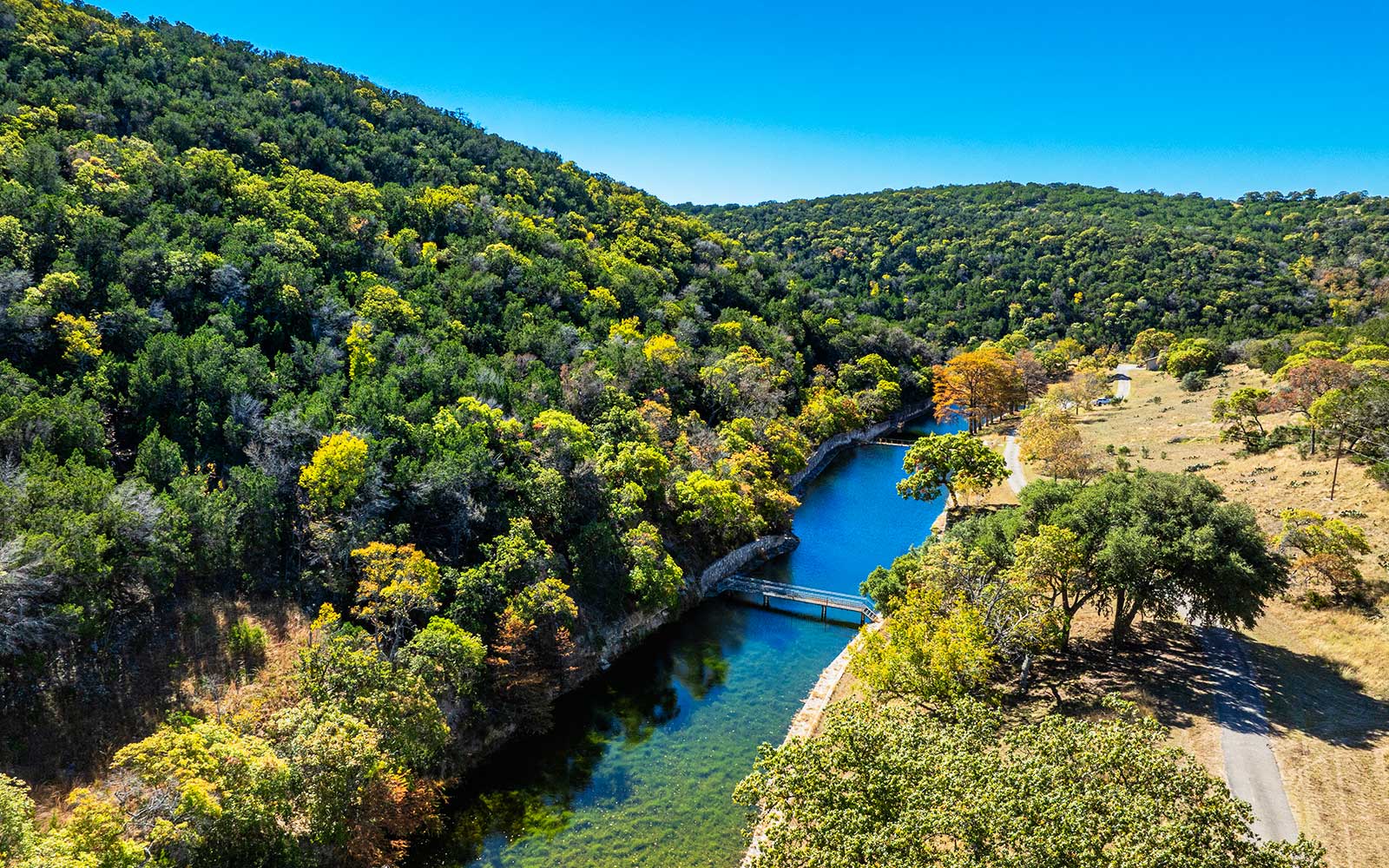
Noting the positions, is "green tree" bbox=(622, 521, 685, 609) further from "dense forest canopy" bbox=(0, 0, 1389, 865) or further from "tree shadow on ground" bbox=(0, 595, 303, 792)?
"tree shadow on ground" bbox=(0, 595, 303, 792)

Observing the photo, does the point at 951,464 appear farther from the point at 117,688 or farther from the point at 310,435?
the point at 117,688

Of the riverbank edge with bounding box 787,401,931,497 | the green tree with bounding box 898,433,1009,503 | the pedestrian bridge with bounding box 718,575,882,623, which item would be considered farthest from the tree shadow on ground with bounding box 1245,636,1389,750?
the riverbank edge with bounding box 787,401,931,497

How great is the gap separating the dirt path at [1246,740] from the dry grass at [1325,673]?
0.43 m

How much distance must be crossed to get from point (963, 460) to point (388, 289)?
160ft

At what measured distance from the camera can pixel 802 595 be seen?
162 ft

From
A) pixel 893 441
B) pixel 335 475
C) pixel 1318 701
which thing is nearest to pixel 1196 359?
pixel 893 441

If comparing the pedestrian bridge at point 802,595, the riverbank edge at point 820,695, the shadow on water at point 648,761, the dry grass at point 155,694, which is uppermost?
the dry grass at point 155,694

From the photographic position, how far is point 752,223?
197125 millimetres

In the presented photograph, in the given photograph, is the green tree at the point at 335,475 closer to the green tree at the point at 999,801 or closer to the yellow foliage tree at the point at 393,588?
the yellow foliage tree at the point at 393,588

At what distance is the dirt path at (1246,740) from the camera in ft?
77.3

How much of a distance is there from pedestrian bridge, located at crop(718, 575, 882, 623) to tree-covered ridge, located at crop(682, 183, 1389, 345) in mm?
83485

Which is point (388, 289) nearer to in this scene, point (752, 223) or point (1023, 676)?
point (1023, 676)

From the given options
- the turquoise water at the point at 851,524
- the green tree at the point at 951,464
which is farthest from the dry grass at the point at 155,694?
the green tree at the point at 951,464

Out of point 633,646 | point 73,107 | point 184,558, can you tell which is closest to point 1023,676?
point 633,646
